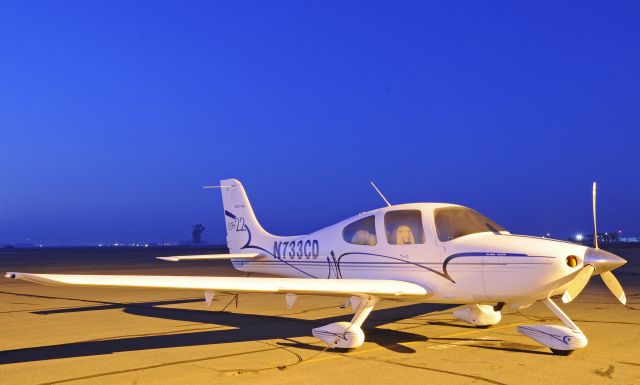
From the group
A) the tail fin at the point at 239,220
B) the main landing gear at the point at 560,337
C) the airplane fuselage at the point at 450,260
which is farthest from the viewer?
the tail fin at the point at 239,220

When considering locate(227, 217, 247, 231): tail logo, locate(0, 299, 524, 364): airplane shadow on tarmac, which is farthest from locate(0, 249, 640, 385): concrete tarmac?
locate(227, 217, 247, 231): tail logo

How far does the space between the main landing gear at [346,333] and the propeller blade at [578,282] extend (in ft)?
8.47

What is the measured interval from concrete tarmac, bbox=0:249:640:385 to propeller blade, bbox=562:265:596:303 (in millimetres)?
749

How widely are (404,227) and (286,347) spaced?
8.25 ft

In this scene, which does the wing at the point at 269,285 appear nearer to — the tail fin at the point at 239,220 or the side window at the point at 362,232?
the side window at the point at 362,232

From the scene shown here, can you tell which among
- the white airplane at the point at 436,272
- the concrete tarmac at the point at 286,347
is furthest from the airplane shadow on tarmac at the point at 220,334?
the white airplane at the point at 436,272

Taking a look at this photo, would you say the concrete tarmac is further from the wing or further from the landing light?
the landing light

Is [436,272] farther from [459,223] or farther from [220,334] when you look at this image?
[220,334]

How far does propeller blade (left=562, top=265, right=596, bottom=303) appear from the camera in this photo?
802cm

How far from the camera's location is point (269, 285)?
27.4 feet

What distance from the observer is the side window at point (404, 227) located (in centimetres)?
942

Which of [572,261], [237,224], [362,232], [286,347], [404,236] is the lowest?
[286,347]

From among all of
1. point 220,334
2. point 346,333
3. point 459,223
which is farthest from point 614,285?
point 220,334

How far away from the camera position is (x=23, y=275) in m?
6.29
